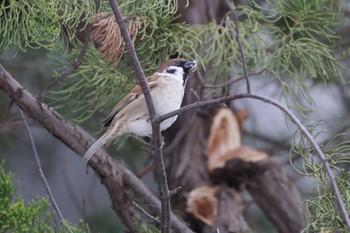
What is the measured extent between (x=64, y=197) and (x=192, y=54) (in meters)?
1.82

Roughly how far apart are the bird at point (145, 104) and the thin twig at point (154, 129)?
0.34 meters

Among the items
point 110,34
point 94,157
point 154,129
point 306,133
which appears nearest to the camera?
point 306,133

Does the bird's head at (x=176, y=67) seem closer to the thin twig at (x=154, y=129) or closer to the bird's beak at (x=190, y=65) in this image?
the bird's beak at (x=190, y=65)

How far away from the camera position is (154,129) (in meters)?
1.61

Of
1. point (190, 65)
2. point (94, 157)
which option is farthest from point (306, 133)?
point (94, 157)

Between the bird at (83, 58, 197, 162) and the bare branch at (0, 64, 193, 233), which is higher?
the bird at (83, 58, 197, 162)

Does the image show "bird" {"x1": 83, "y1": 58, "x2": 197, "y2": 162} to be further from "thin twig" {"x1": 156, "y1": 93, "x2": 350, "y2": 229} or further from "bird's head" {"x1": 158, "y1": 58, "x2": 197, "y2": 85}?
"thin twig" {"x1": 156, "y1": 93, "x2": 350, "y2": 229}

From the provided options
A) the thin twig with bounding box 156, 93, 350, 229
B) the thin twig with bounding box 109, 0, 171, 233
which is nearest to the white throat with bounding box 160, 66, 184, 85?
the thin twig with bounding box 109, 0, 171, 233

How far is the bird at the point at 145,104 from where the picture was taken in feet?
6.56

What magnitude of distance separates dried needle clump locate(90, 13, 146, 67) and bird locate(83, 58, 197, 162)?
98 millimetres

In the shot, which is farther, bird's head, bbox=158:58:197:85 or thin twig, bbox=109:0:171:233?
bird's head, bbox=158:58:197:85

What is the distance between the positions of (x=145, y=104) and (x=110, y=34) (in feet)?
0.60

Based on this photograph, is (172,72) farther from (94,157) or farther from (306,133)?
(306,133)

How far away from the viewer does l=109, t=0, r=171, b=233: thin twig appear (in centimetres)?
149
